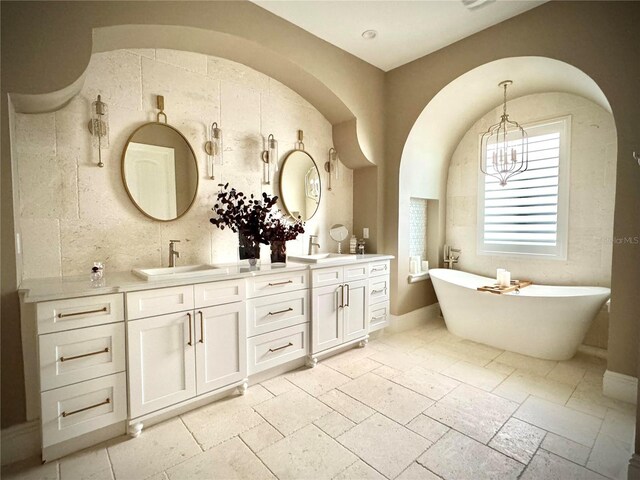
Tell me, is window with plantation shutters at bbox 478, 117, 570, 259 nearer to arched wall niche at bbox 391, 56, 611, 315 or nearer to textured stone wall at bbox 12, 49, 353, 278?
arched wall niche at bbox 391, 56, 611, 315

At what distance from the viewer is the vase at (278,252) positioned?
274 centimetres

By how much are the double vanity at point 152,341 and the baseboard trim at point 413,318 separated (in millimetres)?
1300

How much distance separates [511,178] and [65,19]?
4.41 m

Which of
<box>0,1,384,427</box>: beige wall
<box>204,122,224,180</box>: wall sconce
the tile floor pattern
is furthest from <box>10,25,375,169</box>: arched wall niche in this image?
the tile floor pattern

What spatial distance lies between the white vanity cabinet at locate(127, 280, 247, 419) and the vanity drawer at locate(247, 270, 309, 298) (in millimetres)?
120

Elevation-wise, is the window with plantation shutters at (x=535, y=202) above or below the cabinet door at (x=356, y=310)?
above

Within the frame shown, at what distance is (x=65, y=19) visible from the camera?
182 cm

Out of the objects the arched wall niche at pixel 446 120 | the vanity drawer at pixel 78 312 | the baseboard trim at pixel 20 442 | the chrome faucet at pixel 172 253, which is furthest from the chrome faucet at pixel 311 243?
the baseboard trim at pixel 20 442

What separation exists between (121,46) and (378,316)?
11.1 feet

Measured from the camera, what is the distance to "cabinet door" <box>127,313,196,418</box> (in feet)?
6.01

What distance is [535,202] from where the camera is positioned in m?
3.52

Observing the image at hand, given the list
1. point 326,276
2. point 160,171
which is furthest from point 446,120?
point 160,171

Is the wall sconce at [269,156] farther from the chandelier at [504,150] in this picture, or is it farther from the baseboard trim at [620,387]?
the baseboard trim at [620,387]

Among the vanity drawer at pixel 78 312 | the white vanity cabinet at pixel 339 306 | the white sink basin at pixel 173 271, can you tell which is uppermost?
the white sink basin at pixel 173 271
